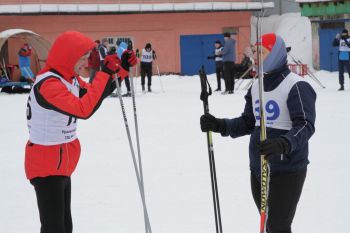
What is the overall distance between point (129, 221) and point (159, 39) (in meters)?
23.6

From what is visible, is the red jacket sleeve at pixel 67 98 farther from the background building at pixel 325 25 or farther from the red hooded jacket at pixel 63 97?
the background building at pixel 325 25

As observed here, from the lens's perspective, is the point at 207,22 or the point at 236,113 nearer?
the point at 236,113

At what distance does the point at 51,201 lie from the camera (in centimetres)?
361

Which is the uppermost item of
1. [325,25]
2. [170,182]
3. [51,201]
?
[325,25]

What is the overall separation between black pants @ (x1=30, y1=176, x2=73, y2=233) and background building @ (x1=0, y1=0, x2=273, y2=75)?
22.6 metres

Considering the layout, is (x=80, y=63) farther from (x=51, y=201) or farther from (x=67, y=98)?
(x=51, y=201)

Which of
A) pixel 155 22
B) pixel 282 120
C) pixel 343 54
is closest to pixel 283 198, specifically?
pixel 282 120

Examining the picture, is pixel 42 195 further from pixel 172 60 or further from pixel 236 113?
pixel 172 60

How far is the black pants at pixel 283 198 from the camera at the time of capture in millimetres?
3508

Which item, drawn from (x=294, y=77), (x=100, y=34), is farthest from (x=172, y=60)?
(x=294, y=77)

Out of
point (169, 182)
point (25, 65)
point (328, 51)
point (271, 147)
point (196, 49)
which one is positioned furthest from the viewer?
point (196, 49)

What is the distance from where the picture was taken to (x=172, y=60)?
28922 mm

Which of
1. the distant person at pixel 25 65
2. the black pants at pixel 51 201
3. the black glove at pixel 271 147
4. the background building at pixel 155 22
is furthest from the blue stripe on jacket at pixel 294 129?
the background building at pixel 155 22

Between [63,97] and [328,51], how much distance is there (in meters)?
22.9
